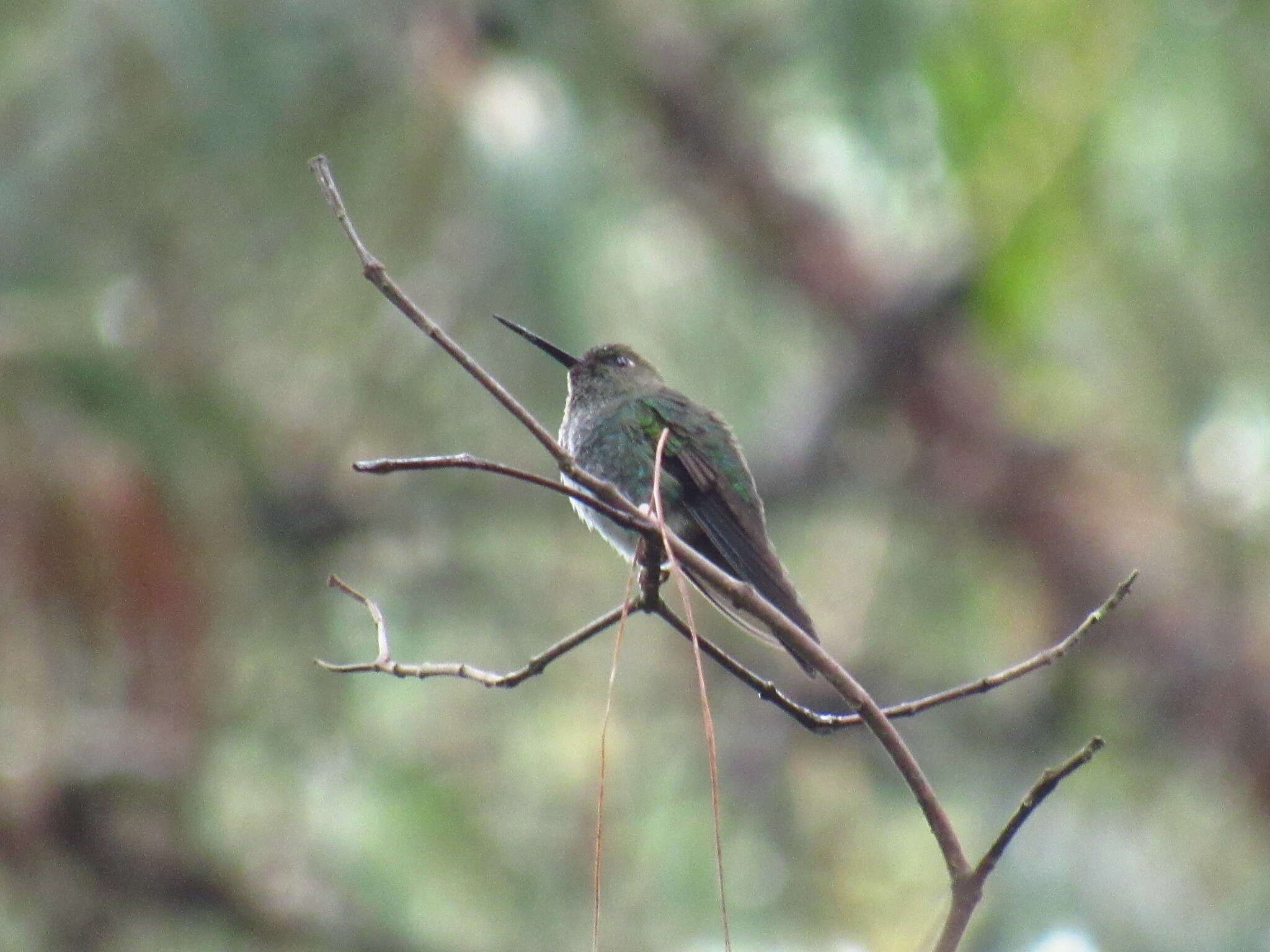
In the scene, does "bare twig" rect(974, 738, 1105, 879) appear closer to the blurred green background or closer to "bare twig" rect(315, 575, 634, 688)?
"bare twig" rect(315, 575, 634, 688)

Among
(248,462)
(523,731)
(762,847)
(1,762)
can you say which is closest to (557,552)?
(523,731)

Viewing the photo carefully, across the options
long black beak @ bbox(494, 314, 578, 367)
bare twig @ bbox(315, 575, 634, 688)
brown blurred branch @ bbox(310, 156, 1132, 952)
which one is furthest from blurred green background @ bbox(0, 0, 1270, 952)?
brown blurred branch @ bbox(310, 156, 1132, 952)

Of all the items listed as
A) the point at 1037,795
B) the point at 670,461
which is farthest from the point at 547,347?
the point at 1037,795

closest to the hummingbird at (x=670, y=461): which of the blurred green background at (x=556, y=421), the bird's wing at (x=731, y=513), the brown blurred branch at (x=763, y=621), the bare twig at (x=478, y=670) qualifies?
the bird's wing at (x=731, y=513)

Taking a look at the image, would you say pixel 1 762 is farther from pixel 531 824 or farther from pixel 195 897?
pixel 531 824

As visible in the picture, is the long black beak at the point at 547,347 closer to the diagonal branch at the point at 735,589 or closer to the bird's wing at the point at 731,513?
the bird's wing at the point at 731,513

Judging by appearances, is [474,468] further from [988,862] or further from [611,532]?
[611,532]
